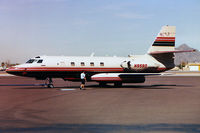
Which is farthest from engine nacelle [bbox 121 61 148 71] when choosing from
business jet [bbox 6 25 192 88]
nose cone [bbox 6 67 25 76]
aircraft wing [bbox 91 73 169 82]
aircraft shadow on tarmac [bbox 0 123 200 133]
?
aircraft shadow on tarmac [bbox 0 123 200 133]

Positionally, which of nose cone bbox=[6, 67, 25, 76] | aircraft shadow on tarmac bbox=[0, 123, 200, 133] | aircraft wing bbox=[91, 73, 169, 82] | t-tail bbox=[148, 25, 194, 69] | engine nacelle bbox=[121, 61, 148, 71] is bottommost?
aircraft shadow on tarmac bbox=[0, 123, 200, 133]

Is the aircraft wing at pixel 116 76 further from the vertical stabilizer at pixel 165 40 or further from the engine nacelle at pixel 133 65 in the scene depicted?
the vertical stabilizer at pixel 165 40

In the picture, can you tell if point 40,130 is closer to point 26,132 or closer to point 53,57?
point 26,132

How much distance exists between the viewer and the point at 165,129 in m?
8.26

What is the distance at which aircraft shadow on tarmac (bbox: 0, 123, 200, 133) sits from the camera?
26.4 ft

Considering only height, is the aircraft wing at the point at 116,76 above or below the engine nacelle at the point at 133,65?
below

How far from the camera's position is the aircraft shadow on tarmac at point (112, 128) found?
8.04m

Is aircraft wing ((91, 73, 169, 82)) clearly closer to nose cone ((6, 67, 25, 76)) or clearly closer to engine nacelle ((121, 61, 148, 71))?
engine nacelle ((121, 61, 148, 71))

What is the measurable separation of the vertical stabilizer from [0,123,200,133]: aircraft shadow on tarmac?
20911mm

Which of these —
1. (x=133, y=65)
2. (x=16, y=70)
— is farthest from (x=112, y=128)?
(x=133, y=65)

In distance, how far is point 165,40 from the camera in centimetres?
2916

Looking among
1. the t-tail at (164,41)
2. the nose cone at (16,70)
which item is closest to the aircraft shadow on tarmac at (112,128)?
the nose cone at (16,70)

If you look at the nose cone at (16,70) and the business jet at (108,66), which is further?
the business jet at (108,66)

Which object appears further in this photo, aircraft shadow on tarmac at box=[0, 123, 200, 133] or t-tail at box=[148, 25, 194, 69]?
t-tail at box=[148, 25, 194, 69]
